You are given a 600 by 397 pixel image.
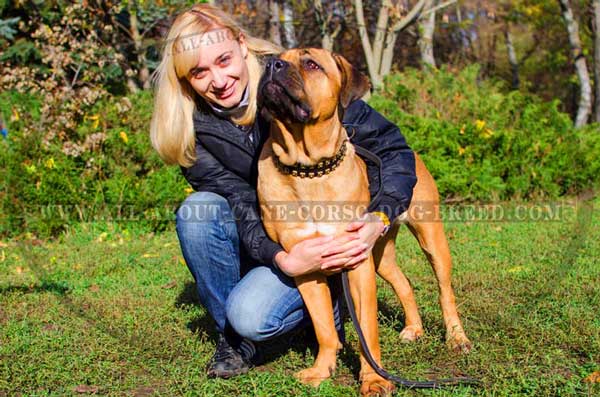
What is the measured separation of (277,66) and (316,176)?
0.53 m

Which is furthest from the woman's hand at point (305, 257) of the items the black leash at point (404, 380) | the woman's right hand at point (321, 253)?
the black leash at point (404, 380)

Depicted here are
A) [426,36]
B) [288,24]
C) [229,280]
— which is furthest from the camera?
[288,24]

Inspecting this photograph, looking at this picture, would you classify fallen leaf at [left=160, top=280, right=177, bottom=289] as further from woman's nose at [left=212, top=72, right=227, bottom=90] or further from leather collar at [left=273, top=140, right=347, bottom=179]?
leather collar at [left=273, top=140, right=347, bottom=179]

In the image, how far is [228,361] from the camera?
3139 mm

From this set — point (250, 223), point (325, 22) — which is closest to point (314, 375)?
point (250, 223)

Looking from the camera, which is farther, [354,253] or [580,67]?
[580,67]

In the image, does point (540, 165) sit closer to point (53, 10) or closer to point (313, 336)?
point (313, 336)

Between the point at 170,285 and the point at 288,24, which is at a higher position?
the point at 288,24

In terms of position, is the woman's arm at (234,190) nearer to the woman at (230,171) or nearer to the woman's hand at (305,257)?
the woman at (230,171)

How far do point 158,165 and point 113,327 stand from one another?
3.70 m

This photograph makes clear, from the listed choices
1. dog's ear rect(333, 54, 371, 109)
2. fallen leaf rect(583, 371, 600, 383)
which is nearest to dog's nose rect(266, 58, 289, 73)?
dog's ear rect(333, 54, 371, 109)

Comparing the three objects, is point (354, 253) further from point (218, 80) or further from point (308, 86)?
point (218, 80)

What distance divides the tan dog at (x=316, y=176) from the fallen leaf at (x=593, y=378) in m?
0.88

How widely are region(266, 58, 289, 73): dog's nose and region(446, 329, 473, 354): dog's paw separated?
1662 mm
